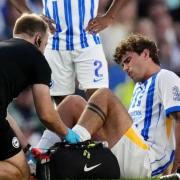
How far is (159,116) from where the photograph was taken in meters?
7.51

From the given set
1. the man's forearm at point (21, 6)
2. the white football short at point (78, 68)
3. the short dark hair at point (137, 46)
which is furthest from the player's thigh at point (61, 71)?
the short dark hair at point (137, 46)

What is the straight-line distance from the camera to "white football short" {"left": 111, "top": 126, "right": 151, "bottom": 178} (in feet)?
24.2

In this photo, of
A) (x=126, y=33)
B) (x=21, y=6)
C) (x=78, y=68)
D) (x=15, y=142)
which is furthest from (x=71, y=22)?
(x=126, y=33)

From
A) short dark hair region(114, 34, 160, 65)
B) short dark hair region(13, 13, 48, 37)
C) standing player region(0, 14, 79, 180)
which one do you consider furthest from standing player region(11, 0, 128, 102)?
standing player region(0, 14, 79, 180)

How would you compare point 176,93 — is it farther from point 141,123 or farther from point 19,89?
point 19,89

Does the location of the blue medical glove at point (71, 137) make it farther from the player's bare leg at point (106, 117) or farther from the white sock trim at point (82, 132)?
the player's bare leg at point (106, 117)

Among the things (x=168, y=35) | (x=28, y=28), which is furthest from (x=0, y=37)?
(x=28, y=28)

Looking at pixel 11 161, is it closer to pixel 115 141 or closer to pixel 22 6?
pixel 115 141

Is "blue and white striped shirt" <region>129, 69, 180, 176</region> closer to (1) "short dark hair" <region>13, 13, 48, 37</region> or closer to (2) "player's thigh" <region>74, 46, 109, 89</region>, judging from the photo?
(2) "player's thigh" <region>74, 46, 109, 89</region>

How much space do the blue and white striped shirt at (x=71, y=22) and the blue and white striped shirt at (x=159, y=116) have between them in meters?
1.25

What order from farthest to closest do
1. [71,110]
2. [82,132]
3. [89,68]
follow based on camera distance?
[89,68] < [71,110] < [82,132]

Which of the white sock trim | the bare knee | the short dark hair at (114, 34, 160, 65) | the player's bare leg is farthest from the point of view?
the short dark hair at (114, 34, 160, 65)

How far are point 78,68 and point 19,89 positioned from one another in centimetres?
201

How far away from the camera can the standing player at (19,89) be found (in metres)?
6.59
